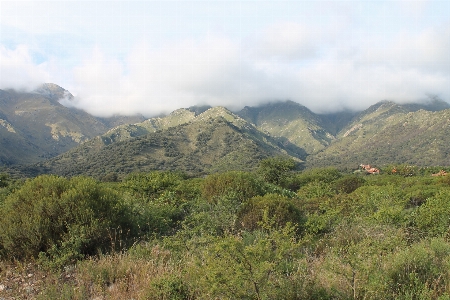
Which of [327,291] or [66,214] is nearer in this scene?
[327,291]

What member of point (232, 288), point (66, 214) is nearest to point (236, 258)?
point (232, 288)

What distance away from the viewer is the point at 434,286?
178 inches

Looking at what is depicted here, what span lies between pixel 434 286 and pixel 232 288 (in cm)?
301

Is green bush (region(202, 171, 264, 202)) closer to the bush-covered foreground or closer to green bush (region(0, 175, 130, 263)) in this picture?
the bush-covered foreground

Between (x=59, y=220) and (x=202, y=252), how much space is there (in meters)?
3.55

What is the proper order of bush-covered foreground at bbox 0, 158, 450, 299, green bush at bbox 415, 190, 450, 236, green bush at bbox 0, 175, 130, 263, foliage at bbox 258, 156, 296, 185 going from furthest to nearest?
foliage at bbox 258, 156, 296, 185, green bush at bbox 415, 190, 450, 236, green bush at bbox 0, 175, 130, 263, bush-covered foreground at bbox 0, 158, 450, 299

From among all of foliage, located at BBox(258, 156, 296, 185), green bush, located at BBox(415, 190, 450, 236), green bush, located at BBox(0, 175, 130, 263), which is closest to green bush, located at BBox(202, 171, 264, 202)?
green bush, located at BBox(0, 175, 130, 263)

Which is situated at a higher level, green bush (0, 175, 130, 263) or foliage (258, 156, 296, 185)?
green bush (0, 175, 130, 263)

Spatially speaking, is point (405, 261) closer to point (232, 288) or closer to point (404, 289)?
Result: point (404, 289)

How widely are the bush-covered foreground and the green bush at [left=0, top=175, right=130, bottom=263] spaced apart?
1.0 inches

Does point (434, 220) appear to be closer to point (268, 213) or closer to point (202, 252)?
point (268, 213)

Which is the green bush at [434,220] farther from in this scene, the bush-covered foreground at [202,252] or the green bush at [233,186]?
the green bush at [233,186]

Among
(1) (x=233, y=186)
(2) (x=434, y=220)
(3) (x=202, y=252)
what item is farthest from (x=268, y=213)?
(1) (x=233, y=186)

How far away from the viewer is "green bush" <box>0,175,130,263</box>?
6.66 meters
